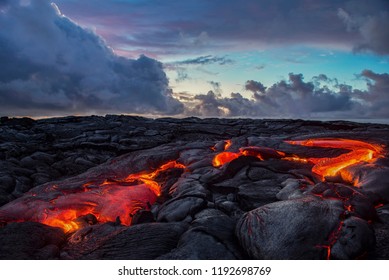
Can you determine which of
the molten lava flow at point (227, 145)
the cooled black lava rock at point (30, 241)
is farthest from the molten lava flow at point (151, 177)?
the cooled black lava rock at point (30, 241)

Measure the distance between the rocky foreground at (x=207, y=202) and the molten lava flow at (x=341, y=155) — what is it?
3 cm

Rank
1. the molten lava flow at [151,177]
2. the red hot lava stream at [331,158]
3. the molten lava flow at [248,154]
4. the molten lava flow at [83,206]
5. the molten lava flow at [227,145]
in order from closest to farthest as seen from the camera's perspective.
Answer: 1. the molten lava flow at [83,206]
2. the red hot lava stream at [331,158]
3. the molten lava flow at [151,177]
4. the molten lava flow at [248,154]
5. the molten lava flow at [227,145]

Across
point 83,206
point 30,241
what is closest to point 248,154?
point 83,206

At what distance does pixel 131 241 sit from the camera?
4488mm

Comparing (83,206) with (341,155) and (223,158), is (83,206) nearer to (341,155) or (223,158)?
(223,158)

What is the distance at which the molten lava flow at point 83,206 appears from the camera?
250 inches

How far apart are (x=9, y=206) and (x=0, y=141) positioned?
9.33m

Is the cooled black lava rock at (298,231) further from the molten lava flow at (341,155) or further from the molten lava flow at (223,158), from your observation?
the molten lava flow at (223,158)

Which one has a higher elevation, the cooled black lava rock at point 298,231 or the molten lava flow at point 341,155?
the molten lava flow at point 341,155

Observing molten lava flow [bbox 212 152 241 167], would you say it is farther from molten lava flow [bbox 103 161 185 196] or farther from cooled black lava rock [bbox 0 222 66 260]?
cooled black lava rock [bbox 0 222 66 260]

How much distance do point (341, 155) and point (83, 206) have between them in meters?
6.21

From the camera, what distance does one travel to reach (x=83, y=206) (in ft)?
22.1

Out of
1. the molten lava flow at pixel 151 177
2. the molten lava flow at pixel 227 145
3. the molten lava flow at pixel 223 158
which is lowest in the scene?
the molten lava flow at pixel 151 177

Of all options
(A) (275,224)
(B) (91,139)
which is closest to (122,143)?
(B) (91,139)
